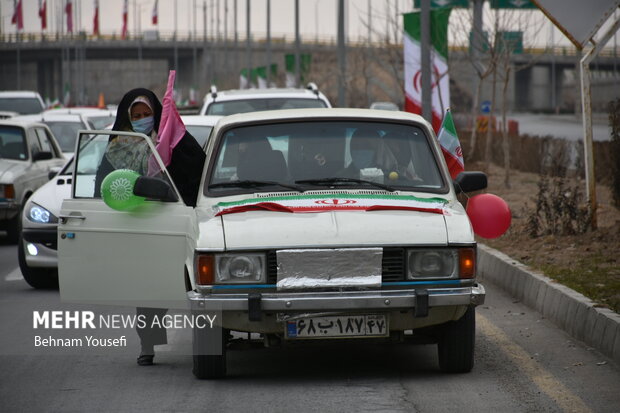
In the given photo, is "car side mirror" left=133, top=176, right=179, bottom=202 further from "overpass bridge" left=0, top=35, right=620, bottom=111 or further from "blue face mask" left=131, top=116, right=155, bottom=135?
"overpass bridge" left=0, top=35, right=620, bottom=111

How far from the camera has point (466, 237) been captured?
7199mm

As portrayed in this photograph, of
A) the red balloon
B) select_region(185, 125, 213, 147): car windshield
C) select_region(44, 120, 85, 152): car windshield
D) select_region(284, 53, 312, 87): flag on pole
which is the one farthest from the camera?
select_region(284, 53, 312, 87): flag on pole

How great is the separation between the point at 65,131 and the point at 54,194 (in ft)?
35.8

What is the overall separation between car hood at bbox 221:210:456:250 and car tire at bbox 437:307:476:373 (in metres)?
0.60

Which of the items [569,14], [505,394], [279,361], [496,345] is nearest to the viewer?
[505,394]

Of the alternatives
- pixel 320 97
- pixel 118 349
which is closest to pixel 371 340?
pixel 118 349

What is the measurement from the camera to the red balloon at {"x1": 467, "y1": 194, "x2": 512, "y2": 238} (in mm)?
9023

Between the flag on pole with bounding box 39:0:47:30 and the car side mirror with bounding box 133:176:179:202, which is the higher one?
the flag on pole with bounding box 39:0:47:30

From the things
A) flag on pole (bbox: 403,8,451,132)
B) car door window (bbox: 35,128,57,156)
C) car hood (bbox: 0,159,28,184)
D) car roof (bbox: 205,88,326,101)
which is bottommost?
car hood (bbox: 0,159,28,184)

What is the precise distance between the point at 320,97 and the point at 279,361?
30.9ft

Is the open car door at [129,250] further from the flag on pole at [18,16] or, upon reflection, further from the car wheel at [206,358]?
the flag on pole at [18,16]

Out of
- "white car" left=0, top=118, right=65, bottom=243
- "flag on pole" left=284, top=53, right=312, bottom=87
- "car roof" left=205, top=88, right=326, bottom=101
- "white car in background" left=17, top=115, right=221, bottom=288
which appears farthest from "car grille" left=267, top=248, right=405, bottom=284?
"flag on pole" left=284, top=53, right=312, bottom=87

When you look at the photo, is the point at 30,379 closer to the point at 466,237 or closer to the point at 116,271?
the point at 116,271

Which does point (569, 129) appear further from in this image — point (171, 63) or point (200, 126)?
point (171, 63)
